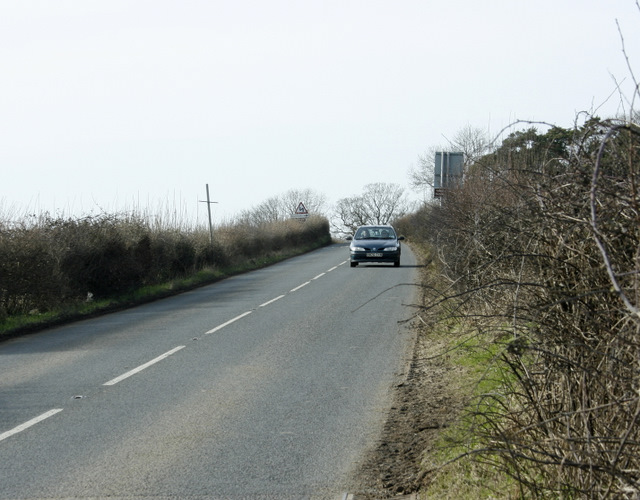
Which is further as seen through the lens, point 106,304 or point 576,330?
point 106,304

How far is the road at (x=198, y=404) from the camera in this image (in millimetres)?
5852

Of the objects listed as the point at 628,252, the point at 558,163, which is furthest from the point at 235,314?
the point at 628,252

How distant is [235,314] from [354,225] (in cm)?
10245

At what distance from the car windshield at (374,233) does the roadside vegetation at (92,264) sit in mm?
5651

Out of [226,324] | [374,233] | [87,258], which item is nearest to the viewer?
[226,324]

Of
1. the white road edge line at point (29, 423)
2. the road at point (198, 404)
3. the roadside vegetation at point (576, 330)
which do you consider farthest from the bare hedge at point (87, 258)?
the roadside vegetation at point (576, 330)

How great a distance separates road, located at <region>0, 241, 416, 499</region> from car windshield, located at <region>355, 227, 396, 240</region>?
61.5 feet

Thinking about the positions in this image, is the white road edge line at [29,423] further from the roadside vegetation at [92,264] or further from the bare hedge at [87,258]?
the bare hedge at [87,258]

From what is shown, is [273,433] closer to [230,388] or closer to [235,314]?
[230,388]

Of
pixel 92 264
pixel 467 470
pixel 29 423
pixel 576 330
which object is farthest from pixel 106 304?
pixel 576 330

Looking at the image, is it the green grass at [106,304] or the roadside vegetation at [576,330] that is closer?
the roadside vegetation at [576,330]

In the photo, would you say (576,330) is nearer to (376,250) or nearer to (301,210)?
(376,250)

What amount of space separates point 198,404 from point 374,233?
2770cm

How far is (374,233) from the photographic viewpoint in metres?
35.7
